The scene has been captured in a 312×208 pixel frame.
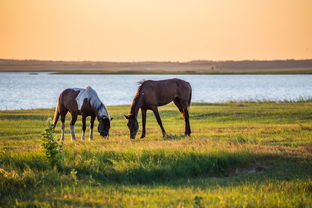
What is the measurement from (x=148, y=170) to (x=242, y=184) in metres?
2.43

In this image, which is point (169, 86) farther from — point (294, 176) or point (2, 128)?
point (2, 128)

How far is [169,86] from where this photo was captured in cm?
A: 1742

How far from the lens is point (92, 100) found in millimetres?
16438

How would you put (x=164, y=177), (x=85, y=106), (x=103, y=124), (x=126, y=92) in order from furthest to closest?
(x=126, y=92) → (x=85, y=106) → (x=103, y=124) → (x=164, y=177)

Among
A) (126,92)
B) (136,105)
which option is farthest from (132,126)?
(126,92)

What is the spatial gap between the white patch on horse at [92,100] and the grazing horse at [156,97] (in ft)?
3.23

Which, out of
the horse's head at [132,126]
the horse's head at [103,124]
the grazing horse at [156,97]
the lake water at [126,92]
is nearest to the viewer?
the horse's head at [103,124]

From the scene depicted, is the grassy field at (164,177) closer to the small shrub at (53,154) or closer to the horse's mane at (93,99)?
the small shrub at (53,154)

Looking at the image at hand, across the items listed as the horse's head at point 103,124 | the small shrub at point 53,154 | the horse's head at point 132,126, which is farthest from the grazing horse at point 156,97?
the small shrub at point 53,154

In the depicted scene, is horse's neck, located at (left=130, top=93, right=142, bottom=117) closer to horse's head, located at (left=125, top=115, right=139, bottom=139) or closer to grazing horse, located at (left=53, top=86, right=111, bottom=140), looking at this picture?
horse's head, located at (left=125, top=115, right=139, bottom=139)

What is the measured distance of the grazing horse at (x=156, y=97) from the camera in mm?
16500

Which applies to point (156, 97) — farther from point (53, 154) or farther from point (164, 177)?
point (53, 154)

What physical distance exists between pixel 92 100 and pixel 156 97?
101 inches

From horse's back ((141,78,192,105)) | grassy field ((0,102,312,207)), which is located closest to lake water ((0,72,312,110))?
horse's back ((141,78,192,105))
